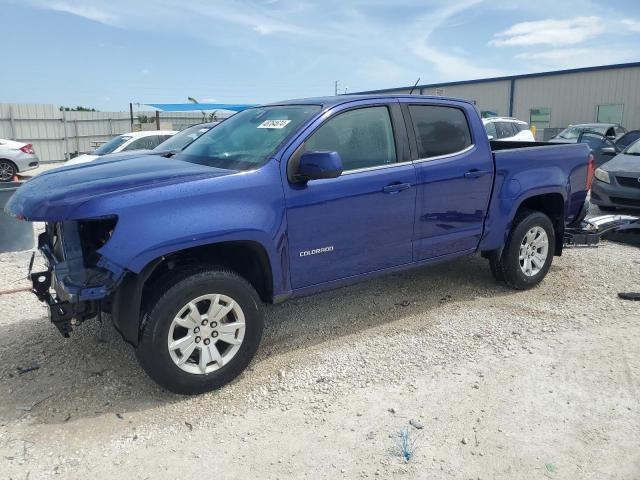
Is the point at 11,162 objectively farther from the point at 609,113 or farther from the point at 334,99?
the point at 609,113

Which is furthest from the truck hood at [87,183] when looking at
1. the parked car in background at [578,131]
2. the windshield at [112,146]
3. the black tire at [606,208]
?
the parked car in background at [578,131]

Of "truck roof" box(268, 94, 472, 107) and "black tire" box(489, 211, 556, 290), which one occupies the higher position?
"truck roof" box(268, 94, 472, 107)

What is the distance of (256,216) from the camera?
131 inches

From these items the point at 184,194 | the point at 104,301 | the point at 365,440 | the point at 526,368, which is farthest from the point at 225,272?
the point at 526,368

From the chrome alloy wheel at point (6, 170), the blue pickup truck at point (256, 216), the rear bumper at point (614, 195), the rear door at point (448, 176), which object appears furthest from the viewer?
the chrome alloy wheel at point (6, 170)

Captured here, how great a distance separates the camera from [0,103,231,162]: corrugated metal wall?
21891 millimetres

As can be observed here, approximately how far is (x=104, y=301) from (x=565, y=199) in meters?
4.37

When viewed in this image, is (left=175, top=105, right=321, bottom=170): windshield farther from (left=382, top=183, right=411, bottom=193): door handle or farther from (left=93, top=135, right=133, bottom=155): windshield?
(left=93, top=135, right=133, bottom=155): windshield

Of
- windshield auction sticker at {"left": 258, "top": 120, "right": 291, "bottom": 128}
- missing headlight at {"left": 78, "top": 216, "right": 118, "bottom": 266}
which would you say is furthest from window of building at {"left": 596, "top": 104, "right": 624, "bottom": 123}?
missing headlight at {"left": 78, "top": 216, "right": 118, "bottom": 266}

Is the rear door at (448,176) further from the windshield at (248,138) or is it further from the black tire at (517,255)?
the windshield at (248,138)

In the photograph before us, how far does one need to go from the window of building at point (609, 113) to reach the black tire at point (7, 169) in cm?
2610

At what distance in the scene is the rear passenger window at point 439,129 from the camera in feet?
14.1

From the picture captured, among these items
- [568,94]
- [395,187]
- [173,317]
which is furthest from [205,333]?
[568,94]

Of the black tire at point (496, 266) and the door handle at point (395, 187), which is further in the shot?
the black tire at point (496, 266)
